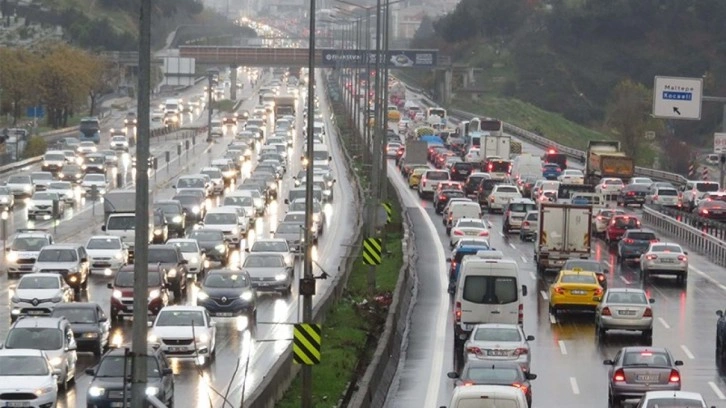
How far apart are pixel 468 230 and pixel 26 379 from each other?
123ft

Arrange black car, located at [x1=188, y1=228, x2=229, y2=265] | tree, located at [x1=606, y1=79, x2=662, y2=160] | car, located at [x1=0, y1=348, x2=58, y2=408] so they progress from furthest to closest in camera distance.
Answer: tree, located at [x1=606, y1=79, x2=662, y2=160] → black car, located at [x1=188, y1=228, x2=229, y2=265] → car, located at [x1=0, y1=348, x2=58, y2=408]

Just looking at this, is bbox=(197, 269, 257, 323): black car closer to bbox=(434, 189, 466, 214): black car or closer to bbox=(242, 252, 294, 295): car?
bbox=(242, 252, 294, 295): car

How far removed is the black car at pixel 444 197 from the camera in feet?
274

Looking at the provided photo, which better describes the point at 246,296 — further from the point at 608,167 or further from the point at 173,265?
the point at 608,167

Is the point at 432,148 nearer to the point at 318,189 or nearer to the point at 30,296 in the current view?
the point at 318,189

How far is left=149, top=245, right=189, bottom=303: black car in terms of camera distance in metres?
50.4

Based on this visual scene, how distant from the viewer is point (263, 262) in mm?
51750

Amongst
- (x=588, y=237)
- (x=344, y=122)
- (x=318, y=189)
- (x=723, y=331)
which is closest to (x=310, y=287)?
(x=723, y=331)

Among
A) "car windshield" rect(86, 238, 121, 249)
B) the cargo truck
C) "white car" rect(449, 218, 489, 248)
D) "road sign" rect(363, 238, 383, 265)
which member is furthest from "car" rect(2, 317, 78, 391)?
the cargo truck

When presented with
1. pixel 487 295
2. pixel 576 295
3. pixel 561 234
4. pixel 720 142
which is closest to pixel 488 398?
pixel 487 295

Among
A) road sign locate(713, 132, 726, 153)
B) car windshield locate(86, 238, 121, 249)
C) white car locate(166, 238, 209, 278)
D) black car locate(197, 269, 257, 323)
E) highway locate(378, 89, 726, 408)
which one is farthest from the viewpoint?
road sign locate(713, 132, 726, 153)

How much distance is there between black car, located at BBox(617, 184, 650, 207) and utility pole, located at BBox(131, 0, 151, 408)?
248 feet

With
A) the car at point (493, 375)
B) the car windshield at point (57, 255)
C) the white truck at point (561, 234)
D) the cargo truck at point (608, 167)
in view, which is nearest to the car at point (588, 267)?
the white truck at point (561, 234)

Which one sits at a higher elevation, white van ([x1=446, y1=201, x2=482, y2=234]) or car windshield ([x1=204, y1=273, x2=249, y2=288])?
car windshield ([x1=204, y1=273, x2=249, y2=288])
